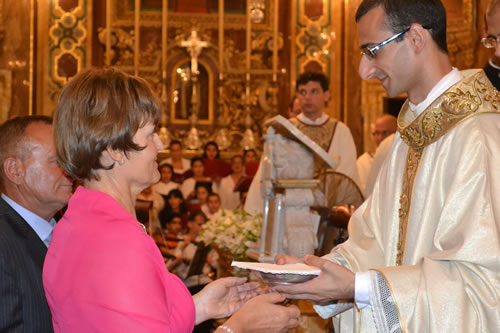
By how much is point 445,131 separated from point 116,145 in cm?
120

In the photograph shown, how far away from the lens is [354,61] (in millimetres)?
11250

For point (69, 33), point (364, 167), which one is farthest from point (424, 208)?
point (69, 33)

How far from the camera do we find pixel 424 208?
Result: 232cm

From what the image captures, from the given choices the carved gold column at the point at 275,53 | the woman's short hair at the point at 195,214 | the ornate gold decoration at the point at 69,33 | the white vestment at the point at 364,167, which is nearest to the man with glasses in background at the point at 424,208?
the woman's short hair at the point at 195,214

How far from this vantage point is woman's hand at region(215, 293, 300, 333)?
6.72 ft

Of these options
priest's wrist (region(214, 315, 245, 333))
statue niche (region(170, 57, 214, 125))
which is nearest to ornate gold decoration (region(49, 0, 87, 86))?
statue niche (region(170, 57, 214, 125))

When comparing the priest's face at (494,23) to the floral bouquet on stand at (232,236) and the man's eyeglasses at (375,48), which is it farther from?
the floral bouquet on stand at (232,236)

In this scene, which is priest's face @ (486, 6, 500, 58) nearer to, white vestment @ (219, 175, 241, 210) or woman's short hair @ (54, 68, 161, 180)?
woman's short hair @ (54, 68, 161, 180)

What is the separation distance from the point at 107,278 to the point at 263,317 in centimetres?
63

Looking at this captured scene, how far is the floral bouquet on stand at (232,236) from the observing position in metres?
4.83

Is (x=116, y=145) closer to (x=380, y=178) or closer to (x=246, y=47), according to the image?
(x=380, y=178)

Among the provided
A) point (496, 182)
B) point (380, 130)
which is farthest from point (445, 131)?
point (380, 130)

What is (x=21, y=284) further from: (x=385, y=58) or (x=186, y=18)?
(x=186, y=18)

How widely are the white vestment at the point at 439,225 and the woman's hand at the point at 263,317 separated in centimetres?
30
